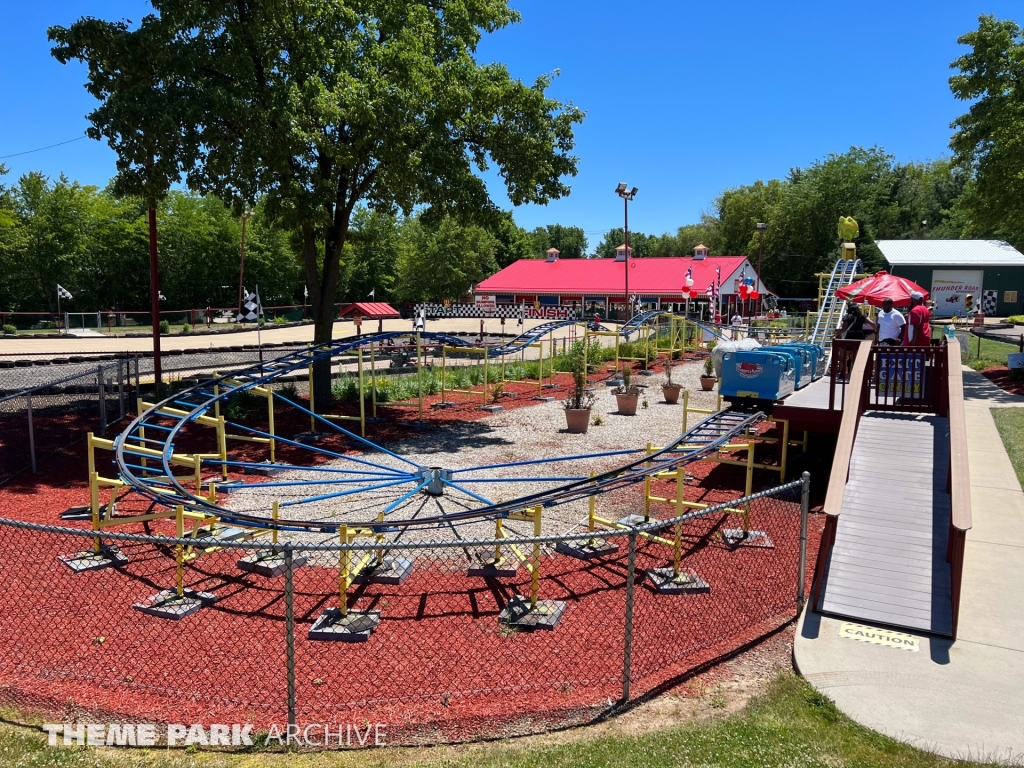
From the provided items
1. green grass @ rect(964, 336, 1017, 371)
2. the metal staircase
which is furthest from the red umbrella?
green grass @ rect(964, 336, 1017, 371)

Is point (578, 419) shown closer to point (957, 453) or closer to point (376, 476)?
point (376, 476)

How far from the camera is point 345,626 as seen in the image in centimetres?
689

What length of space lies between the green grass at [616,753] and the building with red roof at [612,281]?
4907 centimetres

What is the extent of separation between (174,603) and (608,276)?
57.6 metres

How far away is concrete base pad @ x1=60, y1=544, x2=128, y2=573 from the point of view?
26.8ft

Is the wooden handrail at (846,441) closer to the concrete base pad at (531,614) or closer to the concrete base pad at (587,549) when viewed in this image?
the concrete base pad at (587,549)

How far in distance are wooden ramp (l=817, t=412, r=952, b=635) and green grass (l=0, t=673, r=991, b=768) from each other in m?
2.27

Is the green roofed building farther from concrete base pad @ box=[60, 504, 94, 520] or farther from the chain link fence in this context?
concrete base pad @ box=[60, 504, 94, 520]

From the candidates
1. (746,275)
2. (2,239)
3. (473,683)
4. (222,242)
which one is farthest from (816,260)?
(473,683)

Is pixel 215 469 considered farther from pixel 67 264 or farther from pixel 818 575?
pixel 67 264

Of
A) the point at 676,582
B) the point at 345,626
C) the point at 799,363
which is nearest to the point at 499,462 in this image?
the point at 799,363

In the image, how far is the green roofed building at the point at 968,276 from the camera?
56281mm

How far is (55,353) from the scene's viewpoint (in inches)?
1209

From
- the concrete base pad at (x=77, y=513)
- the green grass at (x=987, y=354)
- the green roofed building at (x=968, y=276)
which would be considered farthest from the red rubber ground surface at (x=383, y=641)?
the green roofed building at (x=968, y=276)
